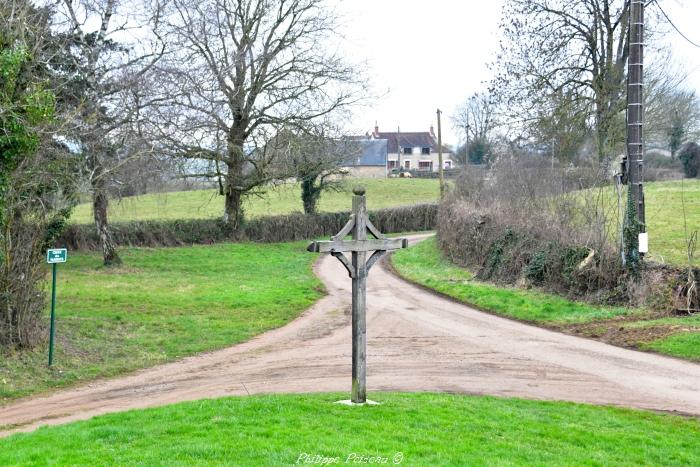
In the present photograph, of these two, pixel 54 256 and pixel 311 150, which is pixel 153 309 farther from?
pixel 311 150

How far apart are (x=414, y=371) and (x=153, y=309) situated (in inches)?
375

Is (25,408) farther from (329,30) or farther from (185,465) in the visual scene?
(329,30)

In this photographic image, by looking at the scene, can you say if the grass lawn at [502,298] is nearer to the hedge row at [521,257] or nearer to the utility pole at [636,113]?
the hedge row at [521,257]

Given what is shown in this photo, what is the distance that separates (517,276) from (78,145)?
14623 mm

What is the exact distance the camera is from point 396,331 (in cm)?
1802

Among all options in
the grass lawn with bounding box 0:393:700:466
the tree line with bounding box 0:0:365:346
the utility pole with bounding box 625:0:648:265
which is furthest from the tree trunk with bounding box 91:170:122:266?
the grass lawn with bounding box 0:393:700:466

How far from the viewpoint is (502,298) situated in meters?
21.7

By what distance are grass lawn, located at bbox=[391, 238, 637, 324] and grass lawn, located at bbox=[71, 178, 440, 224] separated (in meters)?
13.0

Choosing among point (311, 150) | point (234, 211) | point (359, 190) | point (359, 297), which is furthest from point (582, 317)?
point (234, 211)

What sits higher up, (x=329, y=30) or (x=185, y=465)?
(x=329, y=30)

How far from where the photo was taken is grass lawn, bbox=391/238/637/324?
61.6 ft

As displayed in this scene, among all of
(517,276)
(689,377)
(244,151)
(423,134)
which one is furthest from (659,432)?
(423,134)

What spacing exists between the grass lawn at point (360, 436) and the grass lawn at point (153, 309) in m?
4.85

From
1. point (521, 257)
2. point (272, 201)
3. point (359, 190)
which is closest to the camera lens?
point (359, 190)
